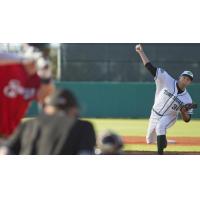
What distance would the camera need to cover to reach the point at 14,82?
648cm

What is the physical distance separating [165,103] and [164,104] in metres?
0.02

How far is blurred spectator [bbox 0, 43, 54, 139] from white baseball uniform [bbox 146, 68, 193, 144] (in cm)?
154

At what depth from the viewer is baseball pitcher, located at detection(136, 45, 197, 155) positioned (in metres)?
7.49

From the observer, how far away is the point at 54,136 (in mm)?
5281

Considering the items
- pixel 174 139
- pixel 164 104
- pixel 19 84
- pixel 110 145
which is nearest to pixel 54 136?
pixel 110 145

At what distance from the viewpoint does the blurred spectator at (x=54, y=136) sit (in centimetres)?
525

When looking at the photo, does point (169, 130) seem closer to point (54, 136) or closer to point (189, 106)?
point (189, 106)

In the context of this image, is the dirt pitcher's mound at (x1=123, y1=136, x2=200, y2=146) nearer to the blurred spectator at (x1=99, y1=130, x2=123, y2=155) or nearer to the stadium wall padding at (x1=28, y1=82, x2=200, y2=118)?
the stadium wall padding at (x1=28, y1=82, x2=200, y2=118)

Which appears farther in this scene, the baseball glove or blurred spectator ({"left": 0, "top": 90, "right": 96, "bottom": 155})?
the baseball glove

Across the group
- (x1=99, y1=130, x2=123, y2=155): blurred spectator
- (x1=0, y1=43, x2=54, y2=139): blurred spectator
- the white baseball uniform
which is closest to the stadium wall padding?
the white baseball uniform
